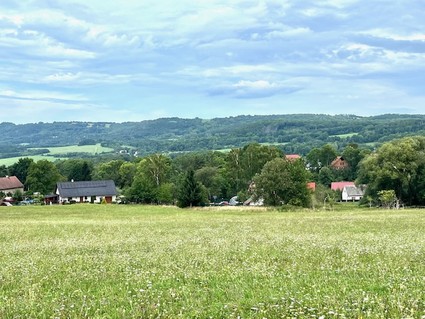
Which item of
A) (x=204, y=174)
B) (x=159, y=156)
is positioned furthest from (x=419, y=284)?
(x=204, y=174)

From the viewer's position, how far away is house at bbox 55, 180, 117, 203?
155375mm

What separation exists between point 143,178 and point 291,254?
368ft

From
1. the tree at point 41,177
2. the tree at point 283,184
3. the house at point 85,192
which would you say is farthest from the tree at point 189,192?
the tree at point 41,177

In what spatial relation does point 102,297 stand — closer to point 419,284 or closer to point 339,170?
point 419,284

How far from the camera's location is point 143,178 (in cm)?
12762

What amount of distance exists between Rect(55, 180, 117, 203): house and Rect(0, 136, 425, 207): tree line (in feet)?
20.5

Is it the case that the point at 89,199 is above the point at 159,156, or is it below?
below

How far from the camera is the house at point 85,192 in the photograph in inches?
6117

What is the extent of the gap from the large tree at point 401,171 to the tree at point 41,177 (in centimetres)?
10452

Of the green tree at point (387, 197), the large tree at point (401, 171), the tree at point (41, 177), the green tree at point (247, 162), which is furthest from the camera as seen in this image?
the tree at point (41, 177)

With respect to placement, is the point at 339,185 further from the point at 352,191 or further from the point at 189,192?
the point at 189,192

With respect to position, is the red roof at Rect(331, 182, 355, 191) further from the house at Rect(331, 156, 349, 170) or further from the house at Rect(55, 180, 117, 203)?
the house at Rect(55, 180, 117, 203)

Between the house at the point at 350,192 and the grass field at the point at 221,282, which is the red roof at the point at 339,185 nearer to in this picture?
the house at the point at 350,192

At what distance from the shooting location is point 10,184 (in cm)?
17938
